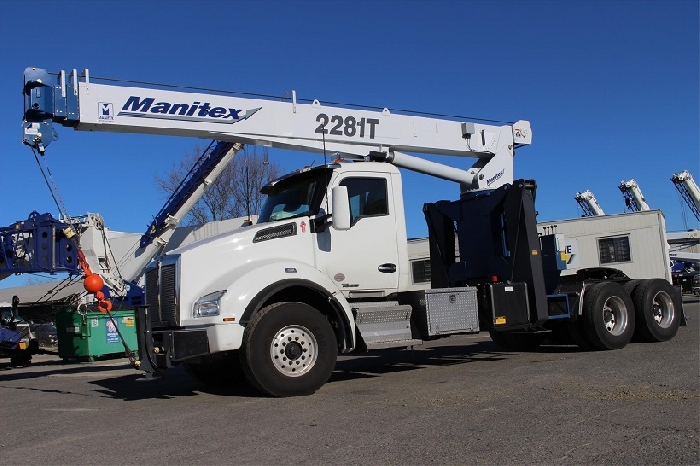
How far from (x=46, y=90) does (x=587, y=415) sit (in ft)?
26.3

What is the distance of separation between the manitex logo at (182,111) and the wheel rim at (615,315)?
704 cm

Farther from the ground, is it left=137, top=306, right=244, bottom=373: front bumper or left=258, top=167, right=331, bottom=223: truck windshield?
left=258, top=167, right=331, bottom=223: truck windshield

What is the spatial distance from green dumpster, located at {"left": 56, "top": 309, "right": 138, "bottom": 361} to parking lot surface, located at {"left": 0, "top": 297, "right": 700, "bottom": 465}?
6.78 meters

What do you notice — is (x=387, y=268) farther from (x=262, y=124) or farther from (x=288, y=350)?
(x=262, y=124)

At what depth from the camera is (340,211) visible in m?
8.71

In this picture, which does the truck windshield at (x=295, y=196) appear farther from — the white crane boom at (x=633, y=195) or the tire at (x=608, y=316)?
the white crane boom at (x=633, y=195)

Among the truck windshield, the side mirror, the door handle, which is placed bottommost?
the door handle

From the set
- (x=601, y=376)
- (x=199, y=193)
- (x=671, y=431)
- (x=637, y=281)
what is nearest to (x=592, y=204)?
(x=199, y=193)

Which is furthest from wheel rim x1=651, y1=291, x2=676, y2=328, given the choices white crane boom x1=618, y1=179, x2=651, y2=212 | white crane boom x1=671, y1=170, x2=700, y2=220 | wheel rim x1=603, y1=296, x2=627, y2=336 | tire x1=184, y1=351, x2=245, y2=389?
white crane boom x1=618, y1=179, x2=651, y2=212

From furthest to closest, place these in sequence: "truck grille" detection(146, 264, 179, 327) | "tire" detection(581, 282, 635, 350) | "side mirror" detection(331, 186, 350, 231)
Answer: "tire" detection(581, 282, 635, 350), "side mirror" detection(331, 186, 350, 231), "truck grille" detection(146, 264, 179, 327)

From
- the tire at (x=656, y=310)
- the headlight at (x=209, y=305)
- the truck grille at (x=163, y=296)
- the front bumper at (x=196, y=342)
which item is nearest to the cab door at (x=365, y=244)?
the headlight at (x=209, y=305)

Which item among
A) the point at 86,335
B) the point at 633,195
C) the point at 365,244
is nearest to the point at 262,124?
the point at 365,244

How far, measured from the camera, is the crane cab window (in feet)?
30.7

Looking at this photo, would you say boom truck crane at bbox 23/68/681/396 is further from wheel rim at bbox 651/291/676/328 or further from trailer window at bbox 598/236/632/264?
trailer window at bbox 598/236/632/264
